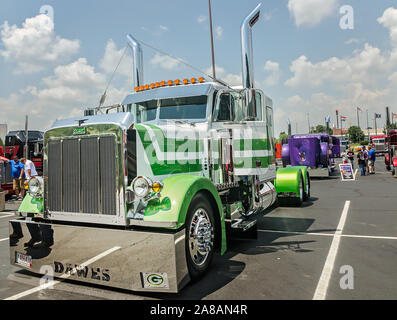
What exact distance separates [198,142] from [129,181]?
1.39 metres

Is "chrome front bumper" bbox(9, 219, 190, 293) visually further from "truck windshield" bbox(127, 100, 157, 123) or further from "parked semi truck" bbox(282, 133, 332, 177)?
"parked semi truck" bbox(282, 133, 332, 177)

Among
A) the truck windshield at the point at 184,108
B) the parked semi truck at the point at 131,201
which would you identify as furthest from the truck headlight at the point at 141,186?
the truck windshield at the point at 184,108

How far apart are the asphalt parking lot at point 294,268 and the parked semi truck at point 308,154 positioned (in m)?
11.0

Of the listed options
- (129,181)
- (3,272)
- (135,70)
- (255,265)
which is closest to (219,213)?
(255,265)

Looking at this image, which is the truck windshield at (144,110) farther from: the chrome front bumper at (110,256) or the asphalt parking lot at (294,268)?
Result: the asphalt parking lot at (294,268)

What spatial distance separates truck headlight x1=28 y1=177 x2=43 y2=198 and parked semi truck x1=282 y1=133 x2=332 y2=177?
1600 cm

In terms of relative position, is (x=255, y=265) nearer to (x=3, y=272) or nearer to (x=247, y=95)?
(x=247, y=95)

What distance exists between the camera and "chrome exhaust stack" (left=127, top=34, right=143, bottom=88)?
23.9 ft

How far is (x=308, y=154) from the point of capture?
1812cm

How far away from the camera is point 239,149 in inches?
213

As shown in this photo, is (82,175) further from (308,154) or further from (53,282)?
(308,154)

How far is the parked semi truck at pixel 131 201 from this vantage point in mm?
3363

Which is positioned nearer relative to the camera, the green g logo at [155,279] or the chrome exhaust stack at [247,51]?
the green g logo at [155,279]

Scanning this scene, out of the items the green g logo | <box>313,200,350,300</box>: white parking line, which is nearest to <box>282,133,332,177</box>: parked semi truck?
<box>313,200,350,300</box>: white parking line
